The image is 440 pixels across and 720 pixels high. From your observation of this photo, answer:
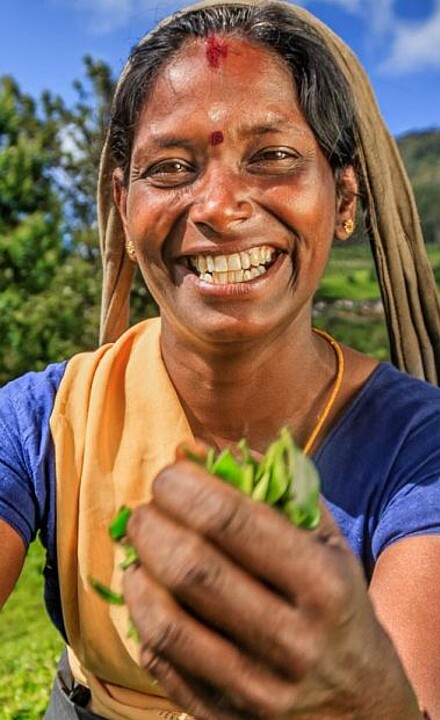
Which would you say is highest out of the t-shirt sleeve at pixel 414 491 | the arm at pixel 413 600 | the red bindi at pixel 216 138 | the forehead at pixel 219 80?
the forehead at pixel 219 80

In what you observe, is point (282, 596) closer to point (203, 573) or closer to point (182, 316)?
point (203, 573)

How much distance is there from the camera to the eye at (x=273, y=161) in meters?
2.18

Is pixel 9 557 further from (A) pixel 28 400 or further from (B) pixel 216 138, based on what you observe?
(B) pixel 216 138

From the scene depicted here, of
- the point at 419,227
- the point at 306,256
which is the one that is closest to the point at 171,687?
the point at 306,256

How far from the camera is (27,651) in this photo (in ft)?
19.6

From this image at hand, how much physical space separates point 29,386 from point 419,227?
1.13 metres

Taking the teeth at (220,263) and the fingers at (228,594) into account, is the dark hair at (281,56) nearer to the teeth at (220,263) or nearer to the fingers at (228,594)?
the teeth at (220,263)

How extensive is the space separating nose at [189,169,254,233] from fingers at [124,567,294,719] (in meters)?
1.09

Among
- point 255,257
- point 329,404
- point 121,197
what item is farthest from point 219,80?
point 329,404

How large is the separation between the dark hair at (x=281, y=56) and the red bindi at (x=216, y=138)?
222 mm

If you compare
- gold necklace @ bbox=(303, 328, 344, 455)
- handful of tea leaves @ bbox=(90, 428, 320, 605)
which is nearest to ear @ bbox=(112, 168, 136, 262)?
gold necklace @ bbox=(303, 328, 344, 455)

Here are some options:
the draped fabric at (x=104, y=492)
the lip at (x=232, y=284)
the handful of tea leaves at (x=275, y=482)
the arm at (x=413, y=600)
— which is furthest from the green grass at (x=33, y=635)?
the handful of tea leaves at (x=275, y=482)

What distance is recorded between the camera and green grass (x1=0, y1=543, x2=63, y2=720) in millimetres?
3711

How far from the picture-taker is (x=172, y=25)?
2.39 meters
